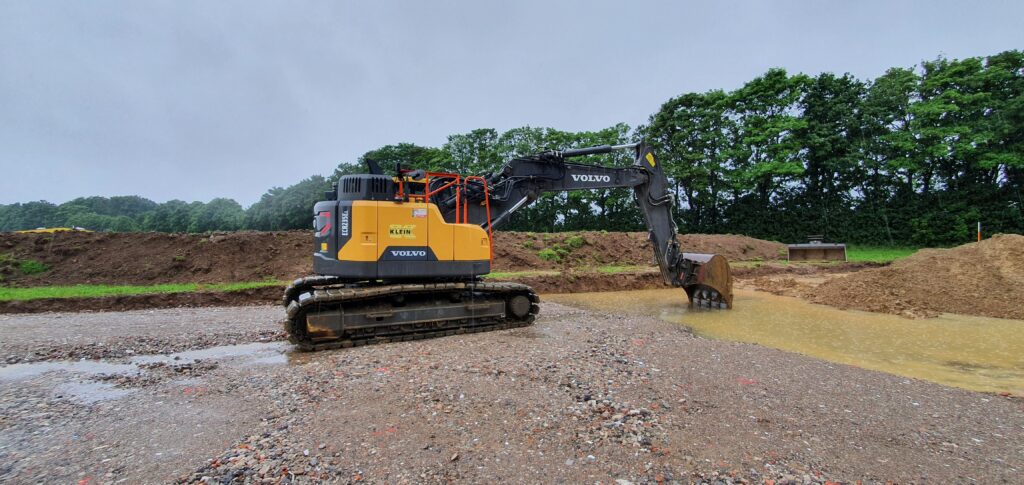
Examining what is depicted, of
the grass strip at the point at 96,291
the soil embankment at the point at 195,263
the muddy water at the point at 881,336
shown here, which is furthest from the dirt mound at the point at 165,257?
the muddy water at the point at 881,336

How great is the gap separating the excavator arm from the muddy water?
0.86 m

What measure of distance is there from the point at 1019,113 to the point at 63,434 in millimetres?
42182

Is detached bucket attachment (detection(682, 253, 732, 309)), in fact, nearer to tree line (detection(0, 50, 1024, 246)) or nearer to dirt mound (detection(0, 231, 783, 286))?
dirt mound (detection(0, 231, 783, 286))

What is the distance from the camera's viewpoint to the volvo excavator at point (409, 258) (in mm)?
7219

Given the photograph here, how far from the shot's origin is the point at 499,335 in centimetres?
784

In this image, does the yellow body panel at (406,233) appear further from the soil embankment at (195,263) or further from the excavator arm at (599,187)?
the soil embankment at (195,263)

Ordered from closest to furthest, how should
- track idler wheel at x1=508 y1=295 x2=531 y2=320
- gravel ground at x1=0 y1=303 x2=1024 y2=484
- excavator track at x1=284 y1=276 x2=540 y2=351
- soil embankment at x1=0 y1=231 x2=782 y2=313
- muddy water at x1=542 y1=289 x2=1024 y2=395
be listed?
1. gravel ground at x1=0 y1=303 x2=1024 y2=484
2. muddy water at x1=542 y1=289 x2=1024 y2=395
3. excavator track at x1=284 y1=276 x2=540 y2=351
4. track idler wheel at x1=508 y1=295 x2=531 y2=320
5. soil embankment at x1=0 y1=231 x2=782 y2=313

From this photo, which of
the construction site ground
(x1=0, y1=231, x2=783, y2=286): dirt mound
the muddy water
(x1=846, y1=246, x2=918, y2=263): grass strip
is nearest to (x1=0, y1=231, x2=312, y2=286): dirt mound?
(x1=0, y1=231, x2=783, y2=286): dirt mound

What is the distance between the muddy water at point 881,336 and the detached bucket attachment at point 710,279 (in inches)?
20.9

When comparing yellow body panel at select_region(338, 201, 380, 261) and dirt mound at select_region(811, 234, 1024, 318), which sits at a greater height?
yellow body panel at select_region(338, 201, 380, 261)

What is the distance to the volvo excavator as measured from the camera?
7.22m

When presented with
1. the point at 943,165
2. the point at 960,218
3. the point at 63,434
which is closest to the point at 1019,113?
the point at 943,165

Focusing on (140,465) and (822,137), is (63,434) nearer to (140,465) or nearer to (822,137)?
(140,465)

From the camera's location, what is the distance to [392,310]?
7.55 meters
